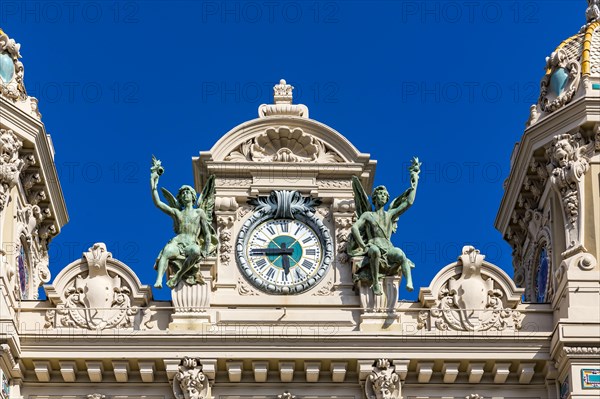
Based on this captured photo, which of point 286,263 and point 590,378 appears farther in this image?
point 286,263

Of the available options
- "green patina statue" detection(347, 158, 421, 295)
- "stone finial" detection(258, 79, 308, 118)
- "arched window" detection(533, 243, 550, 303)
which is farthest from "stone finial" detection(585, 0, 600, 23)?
"stone finial" detection(258, 79, 308, 118)

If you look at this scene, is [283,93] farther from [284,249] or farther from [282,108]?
[284,249]

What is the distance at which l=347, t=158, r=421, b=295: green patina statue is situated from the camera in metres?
43.9

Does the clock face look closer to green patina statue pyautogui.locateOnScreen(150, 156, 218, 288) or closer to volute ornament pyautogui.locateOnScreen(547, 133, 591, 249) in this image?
green patina statue pyautogui.locateOnScreen(150, 156, 218, 288)

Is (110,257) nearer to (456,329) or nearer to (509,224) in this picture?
(456,329)

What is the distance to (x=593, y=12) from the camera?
1906 inches

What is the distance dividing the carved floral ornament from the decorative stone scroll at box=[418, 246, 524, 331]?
367cm

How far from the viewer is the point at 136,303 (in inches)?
1722

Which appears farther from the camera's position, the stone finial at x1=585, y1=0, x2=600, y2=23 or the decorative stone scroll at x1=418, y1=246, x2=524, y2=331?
the stone finial at x1=585, y1=0, x2=600, y2=23

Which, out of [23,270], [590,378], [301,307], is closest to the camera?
[590,378]

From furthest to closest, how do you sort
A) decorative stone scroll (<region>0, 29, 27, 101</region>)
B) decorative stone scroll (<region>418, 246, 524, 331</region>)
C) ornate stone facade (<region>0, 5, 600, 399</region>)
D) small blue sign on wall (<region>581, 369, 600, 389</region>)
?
1. decorative stone scroll (<region>0, 29, 27, 101</region>)
2. decorative stone scroll (<region>418, 246, 524, 331</region>)
3. ornate stone facade (<region>0, 5, 600, 399</region>)
4. small blue sign on wall (<region>581, 369, 600, 389</region>)

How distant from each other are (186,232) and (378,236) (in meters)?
3.89

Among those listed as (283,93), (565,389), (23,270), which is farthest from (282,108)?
(565,389)

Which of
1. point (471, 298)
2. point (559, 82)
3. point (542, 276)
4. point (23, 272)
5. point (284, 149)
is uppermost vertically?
point (559, 82)
